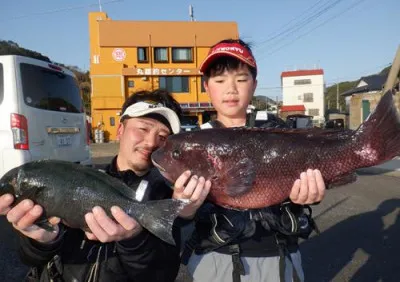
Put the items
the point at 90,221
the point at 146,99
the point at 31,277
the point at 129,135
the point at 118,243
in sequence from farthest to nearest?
Answer: the point at 146,99, the point at 129,135, the point at 31,277, the point at 118,243, the point at 90,221

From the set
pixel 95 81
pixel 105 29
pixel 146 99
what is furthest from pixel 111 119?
pixel 146 99

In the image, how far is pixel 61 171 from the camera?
7.30ft

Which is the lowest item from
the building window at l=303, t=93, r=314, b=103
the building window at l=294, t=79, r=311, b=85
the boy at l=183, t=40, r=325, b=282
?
the boy at l=183, t=40, r=325, b=282

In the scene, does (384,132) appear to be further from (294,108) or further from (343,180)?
(294,108)

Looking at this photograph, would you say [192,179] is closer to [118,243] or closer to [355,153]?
[118,243]

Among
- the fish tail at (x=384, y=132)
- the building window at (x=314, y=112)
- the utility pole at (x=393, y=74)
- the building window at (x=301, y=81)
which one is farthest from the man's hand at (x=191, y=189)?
the building window at (x=301, y=81)

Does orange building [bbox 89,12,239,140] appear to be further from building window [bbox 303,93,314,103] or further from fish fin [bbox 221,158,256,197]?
fish fin [bbox 221,158,256,197]

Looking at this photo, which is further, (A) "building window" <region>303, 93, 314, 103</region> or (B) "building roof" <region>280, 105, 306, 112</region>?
(A) "building window" <region>303, 93, 314, 103</region>

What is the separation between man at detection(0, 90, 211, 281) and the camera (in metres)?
2.14

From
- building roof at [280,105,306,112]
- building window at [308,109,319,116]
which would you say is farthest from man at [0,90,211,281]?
building window at [308,109,319,116]

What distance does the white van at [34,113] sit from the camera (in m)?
5.66

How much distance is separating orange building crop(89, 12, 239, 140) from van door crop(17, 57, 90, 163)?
1138 inches

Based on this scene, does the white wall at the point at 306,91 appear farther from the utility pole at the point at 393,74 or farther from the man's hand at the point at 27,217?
the man's hand at the point at 27,217

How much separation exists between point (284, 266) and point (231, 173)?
0.68 meters
